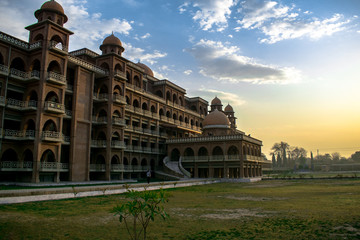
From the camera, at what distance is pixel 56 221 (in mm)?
10852

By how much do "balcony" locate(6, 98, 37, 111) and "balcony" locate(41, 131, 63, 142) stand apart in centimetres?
294

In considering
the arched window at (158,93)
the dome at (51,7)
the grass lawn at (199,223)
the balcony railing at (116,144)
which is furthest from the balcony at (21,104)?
the arched window at (158,93)

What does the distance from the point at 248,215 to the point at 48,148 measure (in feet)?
81.8

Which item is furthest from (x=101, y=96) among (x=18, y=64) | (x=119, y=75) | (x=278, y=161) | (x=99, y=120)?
(x=278, y=161)

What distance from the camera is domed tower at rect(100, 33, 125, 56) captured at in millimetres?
42219

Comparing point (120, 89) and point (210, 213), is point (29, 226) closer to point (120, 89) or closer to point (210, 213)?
point (210, 213)

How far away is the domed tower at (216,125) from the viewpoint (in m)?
57.2

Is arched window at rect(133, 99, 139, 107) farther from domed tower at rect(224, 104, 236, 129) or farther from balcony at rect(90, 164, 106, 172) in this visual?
domed tower at rect(224, 104, 236, 129)

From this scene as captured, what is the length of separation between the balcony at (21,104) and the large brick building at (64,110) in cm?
2

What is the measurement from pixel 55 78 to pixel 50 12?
8.27 metres

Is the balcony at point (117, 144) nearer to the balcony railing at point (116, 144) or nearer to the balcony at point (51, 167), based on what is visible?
the balcony railing at point (116, 144)

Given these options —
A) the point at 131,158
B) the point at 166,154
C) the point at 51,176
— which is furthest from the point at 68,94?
the point at 166,154

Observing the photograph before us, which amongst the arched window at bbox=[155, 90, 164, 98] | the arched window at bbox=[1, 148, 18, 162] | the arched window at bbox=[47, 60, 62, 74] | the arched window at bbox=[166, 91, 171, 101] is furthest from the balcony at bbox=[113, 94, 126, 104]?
the arched window at bbox=[166, 91, 171, 101]

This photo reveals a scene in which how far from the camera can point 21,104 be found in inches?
1194
